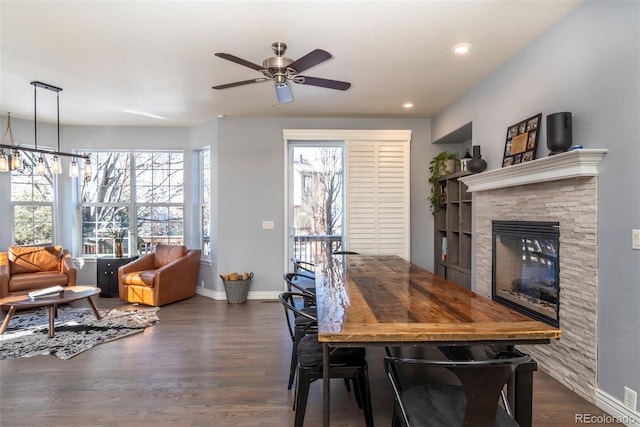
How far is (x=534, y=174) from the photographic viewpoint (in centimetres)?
253

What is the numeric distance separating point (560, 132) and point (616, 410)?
175 cm

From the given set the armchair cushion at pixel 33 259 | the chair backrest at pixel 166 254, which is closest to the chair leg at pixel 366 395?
the chair backrest at pixel 166 254

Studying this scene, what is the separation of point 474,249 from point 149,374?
3287 mm

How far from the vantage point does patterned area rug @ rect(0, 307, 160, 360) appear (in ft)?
10.0

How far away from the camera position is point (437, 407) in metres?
1.35

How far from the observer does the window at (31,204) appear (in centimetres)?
505

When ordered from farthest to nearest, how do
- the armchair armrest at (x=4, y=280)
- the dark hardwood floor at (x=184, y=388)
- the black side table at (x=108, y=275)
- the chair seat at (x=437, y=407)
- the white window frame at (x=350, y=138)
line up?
the black side table at (x=108, y=275) → the white window frame at (x=350, y=138) → the armchair armrest at (x=4, y=280) → the dark hardwood floor at (x=184, y=388) → the chair seat at (x=437, y=407)

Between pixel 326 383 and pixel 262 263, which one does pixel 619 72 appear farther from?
pixel 262 263

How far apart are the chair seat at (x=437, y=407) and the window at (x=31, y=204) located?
6085mm

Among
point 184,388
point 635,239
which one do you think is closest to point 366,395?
point 184,388

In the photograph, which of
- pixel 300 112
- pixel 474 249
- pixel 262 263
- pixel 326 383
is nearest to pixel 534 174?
pixel 474 249

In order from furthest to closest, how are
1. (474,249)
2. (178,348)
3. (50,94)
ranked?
1. (50,94)
2. (474,249)
3. (178,348)

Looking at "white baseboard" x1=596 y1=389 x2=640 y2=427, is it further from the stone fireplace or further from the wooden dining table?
the wooden dining table

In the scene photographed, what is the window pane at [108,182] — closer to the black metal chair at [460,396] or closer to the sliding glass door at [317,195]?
the sliding glass door at [317,195]
